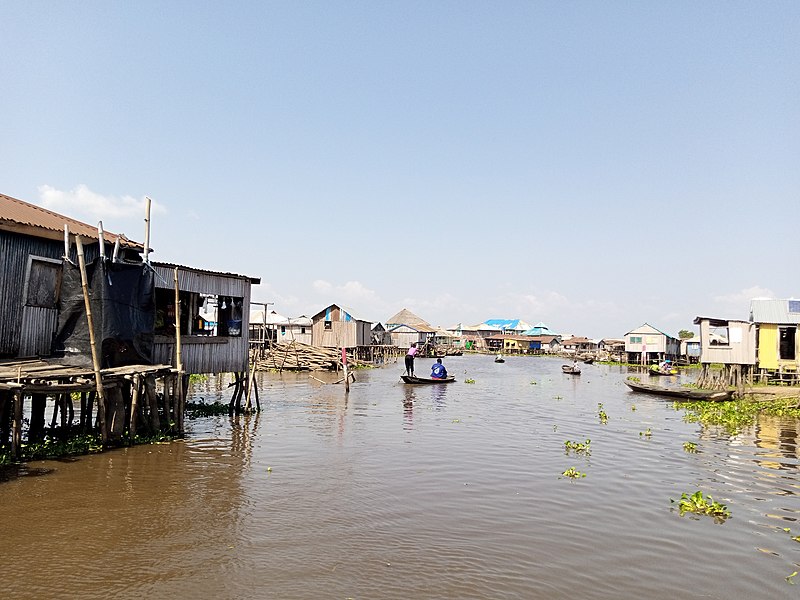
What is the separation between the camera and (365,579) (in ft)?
23.3

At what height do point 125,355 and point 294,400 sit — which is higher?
point 125,355

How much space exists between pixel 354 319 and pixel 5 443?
4080 centimetres

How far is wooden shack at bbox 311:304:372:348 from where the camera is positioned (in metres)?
52.1

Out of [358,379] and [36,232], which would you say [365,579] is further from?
[358,379]

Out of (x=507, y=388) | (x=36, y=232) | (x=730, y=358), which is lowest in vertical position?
(x=507, y=388)

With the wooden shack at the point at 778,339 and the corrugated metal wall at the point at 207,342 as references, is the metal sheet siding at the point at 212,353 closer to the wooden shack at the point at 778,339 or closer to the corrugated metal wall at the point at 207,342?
the corrugated metal wall at the point at 207,342

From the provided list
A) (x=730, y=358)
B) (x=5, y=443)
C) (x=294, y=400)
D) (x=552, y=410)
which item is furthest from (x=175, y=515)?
(x=730, y=358)

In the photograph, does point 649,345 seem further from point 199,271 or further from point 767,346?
point 199,271

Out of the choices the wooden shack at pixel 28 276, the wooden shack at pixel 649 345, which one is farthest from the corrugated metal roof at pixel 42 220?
the wooden shack at pixel 649 345

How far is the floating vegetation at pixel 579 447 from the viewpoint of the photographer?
15.4 metres

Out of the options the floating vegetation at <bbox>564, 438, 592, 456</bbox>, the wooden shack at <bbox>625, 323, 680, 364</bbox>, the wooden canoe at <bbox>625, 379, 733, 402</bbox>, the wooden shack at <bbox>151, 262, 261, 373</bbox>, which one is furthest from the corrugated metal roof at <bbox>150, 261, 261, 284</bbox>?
the wooden shack at <bbox>625, 323, 680, 364</bbox>

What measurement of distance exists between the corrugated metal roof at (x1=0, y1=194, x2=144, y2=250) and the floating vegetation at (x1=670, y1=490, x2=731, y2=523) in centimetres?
1463

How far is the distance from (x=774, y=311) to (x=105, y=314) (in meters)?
34.1

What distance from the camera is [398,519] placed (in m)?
9.47
